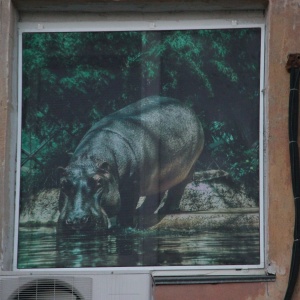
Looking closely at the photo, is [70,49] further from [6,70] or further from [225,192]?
[225,192]

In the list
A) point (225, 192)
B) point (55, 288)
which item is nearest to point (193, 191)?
point (225, 192)

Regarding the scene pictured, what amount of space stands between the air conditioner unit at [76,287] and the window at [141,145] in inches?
15.5

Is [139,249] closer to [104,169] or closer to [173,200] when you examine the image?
[173,200]

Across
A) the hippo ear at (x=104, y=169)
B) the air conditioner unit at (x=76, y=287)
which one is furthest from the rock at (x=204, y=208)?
the air conditioner unit at (x=76, y=287)

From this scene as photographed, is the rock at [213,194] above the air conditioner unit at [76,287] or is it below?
above

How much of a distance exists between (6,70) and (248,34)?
2083 mm

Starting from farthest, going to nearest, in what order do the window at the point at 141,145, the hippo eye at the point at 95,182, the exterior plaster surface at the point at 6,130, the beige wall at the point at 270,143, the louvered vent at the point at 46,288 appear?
the hippo eye at the point at 95,182 → the window at the point at 141,145 → the exterior plaster surface at the point at 6,130 → the beige wall at the point at 270,143 → the louvered vent at the point at 46,288

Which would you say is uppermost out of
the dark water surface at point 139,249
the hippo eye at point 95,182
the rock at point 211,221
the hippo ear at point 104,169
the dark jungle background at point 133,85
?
the dark jungle background at point 133,85

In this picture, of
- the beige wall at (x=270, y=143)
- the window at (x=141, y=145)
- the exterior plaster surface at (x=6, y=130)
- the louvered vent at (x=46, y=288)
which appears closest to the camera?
the louvered vent at (x=46, y=288)

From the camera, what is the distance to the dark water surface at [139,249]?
8758 millimetres

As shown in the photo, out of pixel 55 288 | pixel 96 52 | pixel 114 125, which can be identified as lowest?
pixel 55 288

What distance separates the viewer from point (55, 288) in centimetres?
838

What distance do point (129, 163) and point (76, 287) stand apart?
1210 millimetres

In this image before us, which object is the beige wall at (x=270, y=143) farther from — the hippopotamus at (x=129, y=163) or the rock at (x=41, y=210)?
the hippopotamus at (x=129, y=163)
